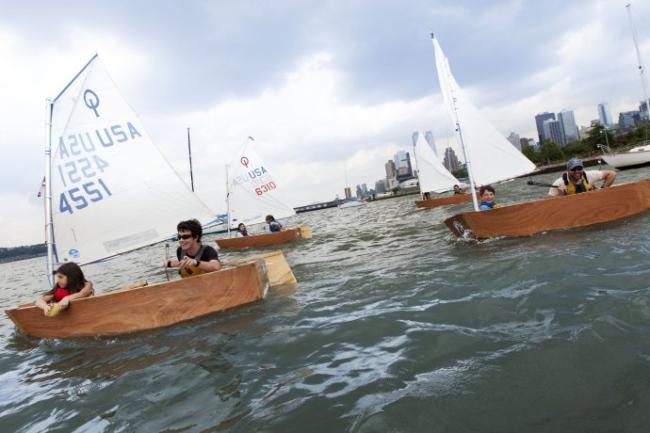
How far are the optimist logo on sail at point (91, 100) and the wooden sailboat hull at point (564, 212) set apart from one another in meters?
7.98

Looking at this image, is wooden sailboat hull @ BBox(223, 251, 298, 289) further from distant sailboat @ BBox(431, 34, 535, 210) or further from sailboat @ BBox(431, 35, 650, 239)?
distant sailboat @ BBox(431, 34, 535, 210)

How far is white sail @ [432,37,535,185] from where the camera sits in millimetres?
10758

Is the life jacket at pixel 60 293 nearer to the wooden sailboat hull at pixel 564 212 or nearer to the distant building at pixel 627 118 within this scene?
the wooden sailboat hull at pixel 564 212

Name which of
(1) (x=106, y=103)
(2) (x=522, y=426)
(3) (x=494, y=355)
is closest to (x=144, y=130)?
(1) (x=106, y=103)

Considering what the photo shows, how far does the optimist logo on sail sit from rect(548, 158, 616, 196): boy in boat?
990 centimetres

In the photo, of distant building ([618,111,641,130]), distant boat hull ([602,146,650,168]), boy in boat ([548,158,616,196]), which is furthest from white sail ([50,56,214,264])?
distant building ([618,111,641,130])

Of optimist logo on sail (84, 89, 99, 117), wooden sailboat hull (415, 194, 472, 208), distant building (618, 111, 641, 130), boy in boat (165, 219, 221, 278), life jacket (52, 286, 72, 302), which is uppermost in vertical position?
distant building (618, 111, 641, 130)

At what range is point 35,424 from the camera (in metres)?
3.65

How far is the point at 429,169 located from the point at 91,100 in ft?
116

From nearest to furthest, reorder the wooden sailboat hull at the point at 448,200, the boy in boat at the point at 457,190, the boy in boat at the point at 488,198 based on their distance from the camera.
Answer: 1. the boy in boat at the point at 488,198
2. the wooden sailboat hull at the point at 448,200
3. the boy in boat at the point at 457,190

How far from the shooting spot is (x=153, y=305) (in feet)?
19.6

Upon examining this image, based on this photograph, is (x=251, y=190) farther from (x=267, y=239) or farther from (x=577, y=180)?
(x=577, y=180)

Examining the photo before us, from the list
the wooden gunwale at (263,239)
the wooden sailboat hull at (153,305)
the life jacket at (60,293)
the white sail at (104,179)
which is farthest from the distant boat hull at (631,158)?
the life jacket at (60,293)

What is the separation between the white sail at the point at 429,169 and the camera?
1566 inches
